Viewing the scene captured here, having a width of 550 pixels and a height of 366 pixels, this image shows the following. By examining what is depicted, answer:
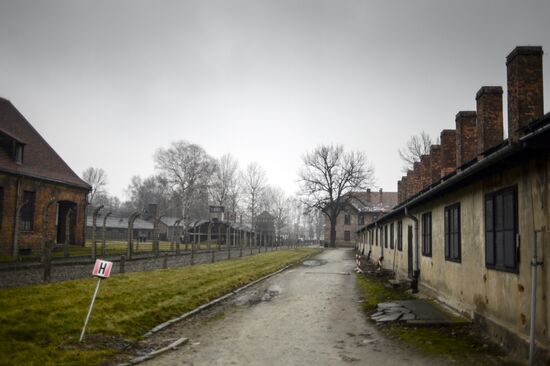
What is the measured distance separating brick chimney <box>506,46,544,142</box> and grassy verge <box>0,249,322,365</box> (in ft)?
26.7

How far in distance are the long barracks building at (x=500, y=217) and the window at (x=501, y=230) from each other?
2 cm

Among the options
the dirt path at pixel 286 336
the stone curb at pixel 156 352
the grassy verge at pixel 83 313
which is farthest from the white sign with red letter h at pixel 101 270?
the stone curb at pixel 156 352

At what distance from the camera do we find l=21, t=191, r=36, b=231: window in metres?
26.8

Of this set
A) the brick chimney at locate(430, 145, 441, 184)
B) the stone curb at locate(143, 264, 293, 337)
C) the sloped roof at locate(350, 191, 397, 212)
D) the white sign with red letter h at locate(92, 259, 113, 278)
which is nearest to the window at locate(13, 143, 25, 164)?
the stone curb at locate(143, 264, 293, 337)

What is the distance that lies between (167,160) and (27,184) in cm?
3857

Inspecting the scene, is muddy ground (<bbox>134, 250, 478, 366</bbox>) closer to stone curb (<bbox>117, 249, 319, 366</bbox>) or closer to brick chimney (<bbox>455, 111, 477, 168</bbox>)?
stone curb (<bbox>117, 249, 319, 366</bbox>)

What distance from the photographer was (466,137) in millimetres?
13047

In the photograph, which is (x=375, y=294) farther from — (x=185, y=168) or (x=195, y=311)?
(x=185, y=168)

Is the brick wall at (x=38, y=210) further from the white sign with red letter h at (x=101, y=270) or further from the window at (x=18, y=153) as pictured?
the white sign with red letter h at (x=101, y=270)

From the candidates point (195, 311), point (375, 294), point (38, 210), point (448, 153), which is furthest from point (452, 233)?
point (38, 210)

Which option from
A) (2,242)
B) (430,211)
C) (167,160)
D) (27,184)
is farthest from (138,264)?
(167,160)

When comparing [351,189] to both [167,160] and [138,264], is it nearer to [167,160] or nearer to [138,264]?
[167,160]

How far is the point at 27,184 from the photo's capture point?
88.4 feet

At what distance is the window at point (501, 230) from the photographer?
7453 mm
